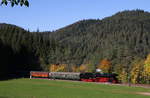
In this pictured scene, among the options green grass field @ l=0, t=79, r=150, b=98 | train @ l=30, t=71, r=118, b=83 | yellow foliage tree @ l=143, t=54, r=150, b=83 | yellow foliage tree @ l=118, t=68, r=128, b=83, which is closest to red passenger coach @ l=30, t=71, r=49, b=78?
train @ l=30, t=71, r=118, b=83

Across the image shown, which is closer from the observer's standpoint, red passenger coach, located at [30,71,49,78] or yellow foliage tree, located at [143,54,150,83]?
yellow foliage tree, located at [143,54,150,83]

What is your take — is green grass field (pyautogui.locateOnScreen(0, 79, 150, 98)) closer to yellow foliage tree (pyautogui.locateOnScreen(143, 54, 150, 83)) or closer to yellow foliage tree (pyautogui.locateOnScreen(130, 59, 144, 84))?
yellow foliage tree (pyautogui.locateOnScreen(143, 54, 150, 83))

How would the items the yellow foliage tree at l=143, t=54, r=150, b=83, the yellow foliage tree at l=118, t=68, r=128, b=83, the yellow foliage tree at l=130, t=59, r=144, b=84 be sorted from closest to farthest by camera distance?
the yellow foliage tree at l=143, t=54, r=150, b=83, the yellow foliage tree at l=130, t=59, r=144, b=84, the yellow foliage tree at l=118, t=68, r=128, b=83

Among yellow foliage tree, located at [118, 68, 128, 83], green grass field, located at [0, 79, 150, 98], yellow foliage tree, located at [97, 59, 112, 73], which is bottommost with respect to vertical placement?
green grass field, located at [0, 79, 150, 98]

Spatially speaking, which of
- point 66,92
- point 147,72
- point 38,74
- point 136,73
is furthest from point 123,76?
point 66,92

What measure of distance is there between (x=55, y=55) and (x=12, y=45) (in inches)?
1021

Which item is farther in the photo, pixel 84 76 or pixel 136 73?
pixel 136 73

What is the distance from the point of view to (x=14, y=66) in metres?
108

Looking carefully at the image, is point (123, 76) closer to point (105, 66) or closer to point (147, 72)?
point (147, 72)

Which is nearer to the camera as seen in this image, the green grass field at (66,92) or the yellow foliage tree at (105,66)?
the green grass field at (66,92)

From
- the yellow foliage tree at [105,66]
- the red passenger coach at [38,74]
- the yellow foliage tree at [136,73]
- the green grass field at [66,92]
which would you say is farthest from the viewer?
the yellow foliage tree at [105,66]

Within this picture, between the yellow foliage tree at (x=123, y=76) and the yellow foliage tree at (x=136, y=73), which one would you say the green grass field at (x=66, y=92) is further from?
the yellow foliage tree at (x=123, y=76)

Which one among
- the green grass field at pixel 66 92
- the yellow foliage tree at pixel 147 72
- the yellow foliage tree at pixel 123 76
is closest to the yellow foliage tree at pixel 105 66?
the yellow foliage tree at pixel 123 76

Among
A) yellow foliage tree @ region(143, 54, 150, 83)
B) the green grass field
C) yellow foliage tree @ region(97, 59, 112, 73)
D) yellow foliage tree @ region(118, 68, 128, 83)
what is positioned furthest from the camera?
yellow foliage tree @ region(97, 59, 112, 73)
